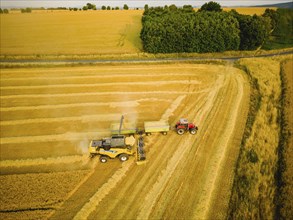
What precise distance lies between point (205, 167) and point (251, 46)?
40.7 meters

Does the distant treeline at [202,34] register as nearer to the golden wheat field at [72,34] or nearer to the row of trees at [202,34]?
the row of trees at [202,34]

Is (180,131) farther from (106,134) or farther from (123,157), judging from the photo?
(106,134)

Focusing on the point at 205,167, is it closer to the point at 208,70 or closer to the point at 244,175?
the point at 244,175

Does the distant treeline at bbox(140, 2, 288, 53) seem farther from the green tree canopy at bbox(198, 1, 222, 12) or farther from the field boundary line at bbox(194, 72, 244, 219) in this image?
the green tree canopy at bbox(198, 1, 222, 12)

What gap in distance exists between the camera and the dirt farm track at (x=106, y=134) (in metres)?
14.9

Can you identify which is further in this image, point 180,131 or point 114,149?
point 180,131

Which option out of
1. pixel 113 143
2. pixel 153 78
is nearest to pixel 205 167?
pixel 113 143

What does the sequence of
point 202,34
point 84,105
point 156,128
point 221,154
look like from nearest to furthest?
1. point 221,154
2. point 156,128
3. point 84,105
4. point 202,34

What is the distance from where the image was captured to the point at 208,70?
3778cm

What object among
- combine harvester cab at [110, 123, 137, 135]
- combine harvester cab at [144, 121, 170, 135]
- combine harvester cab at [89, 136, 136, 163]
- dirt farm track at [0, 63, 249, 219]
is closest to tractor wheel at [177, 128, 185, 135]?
dirt farm track at [0, 63, 249, 219]

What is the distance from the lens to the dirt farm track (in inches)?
586

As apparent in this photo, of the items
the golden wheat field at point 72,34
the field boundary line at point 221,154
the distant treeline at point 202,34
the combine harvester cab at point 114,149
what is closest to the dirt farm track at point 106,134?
the field boundary line at point 221,154

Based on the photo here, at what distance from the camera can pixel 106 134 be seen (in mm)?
22156

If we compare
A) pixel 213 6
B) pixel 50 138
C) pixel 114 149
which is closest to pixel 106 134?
pixel 114 149
